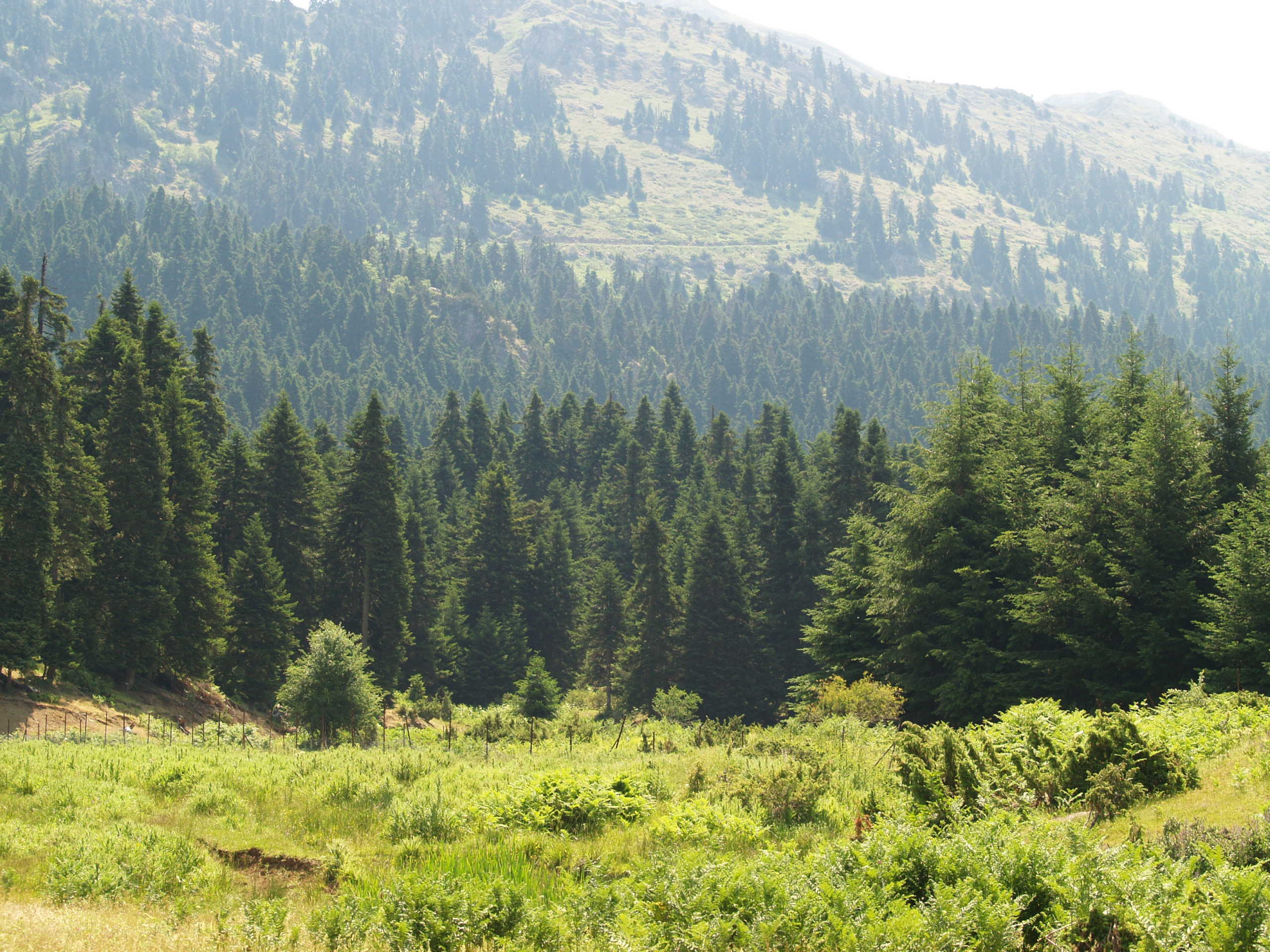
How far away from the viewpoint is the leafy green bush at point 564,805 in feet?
60.7

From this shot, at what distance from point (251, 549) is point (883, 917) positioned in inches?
1864

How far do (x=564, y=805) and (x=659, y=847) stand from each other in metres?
3.19

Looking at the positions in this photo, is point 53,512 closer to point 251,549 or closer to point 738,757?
point 251,549

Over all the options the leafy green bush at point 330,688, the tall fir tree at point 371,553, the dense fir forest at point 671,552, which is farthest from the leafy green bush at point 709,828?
the tall fir tree at point 371,553

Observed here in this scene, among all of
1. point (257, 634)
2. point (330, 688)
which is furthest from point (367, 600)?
point (330, 688)

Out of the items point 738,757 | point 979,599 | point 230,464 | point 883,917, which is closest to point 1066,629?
point 979,599

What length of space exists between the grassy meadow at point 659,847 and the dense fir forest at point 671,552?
8171 millimetres

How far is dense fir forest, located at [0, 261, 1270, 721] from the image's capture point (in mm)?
32000

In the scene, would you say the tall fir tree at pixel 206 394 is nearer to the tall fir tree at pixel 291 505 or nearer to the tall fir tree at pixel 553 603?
the tall fir tree at pixel 291 505

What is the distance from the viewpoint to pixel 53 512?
38531mm

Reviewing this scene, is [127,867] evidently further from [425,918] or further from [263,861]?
[425,918]

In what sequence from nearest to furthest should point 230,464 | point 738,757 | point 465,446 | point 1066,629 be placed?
point 738,757 < point 1066,629 < point 230,464 < point 465,446

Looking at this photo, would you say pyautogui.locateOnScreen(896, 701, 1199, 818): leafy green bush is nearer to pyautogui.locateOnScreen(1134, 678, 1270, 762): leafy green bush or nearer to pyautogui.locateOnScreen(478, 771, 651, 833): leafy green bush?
pyautogui.locateOnScreen(1134, 678, 1270, 762): leafy green bush

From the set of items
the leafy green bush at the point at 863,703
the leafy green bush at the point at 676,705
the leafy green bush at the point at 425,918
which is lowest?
the leafy green bush at the point at 676,705
